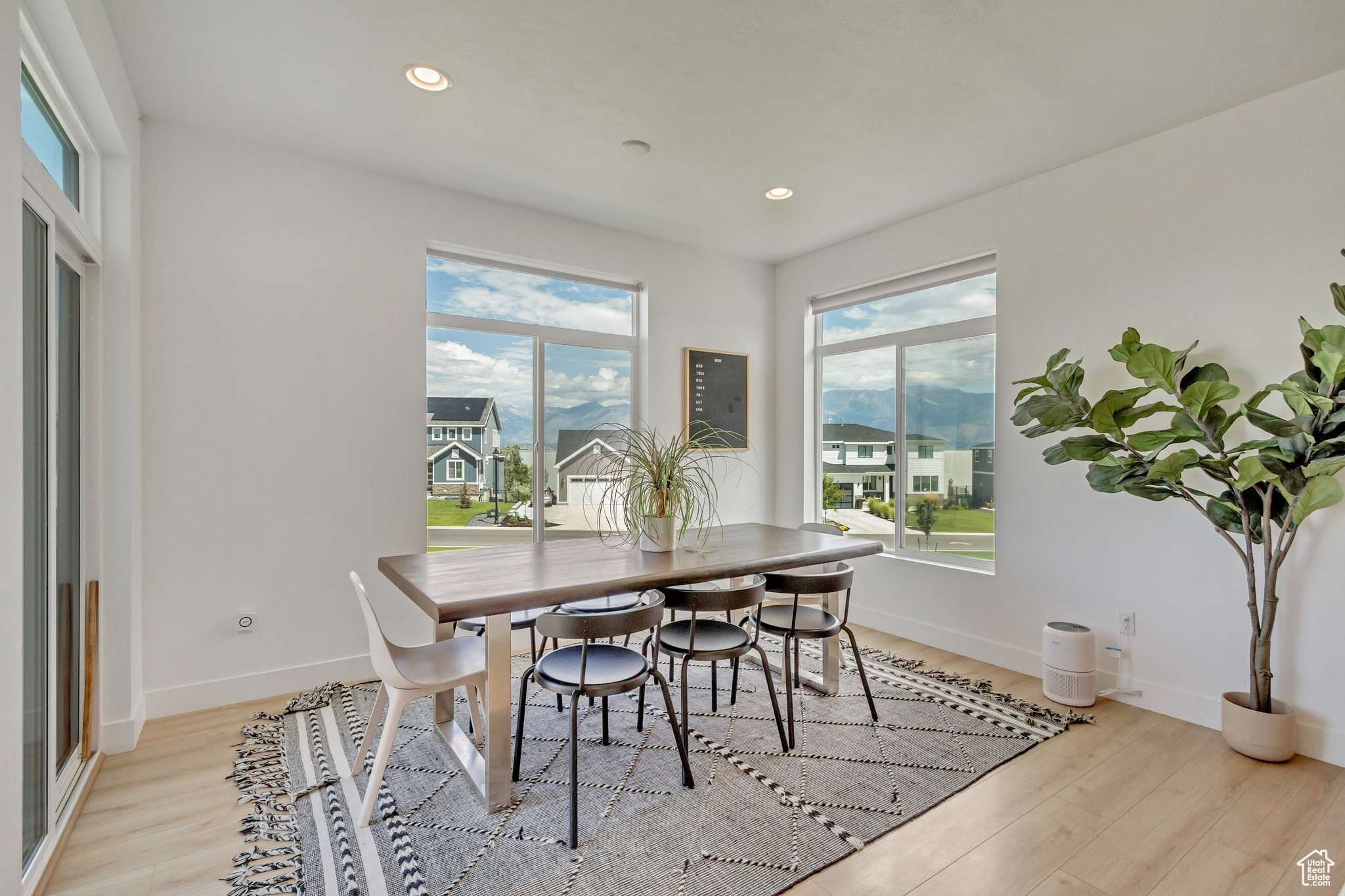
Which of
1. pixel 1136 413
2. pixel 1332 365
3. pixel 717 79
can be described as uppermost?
pixel 717 79

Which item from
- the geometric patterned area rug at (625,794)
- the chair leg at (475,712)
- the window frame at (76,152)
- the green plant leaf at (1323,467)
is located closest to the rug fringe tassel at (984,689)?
the geometric patterned area rug at (625,794)

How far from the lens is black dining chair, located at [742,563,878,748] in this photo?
105 inches

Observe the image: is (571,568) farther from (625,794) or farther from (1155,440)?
(1155,440)

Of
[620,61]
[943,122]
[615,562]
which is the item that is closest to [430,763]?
[615,562]

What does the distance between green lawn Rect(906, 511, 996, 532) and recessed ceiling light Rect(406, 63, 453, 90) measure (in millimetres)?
3446

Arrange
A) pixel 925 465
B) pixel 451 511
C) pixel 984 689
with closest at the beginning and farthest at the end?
pixel 984 689, pixel 451 511, pixel 925 465

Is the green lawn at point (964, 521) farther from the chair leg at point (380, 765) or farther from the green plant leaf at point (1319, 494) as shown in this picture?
the chair leg at point (380, 765)

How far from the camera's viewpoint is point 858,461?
4.55 m

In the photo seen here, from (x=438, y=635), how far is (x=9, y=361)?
163 cm

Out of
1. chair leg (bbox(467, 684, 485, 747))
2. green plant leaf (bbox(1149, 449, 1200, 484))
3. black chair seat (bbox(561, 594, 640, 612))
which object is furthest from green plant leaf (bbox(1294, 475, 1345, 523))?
chair leg (bbox(467, 684, 485, 747))

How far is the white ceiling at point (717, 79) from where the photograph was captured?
2.14m

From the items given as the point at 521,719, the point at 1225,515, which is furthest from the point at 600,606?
the point at 1225,515

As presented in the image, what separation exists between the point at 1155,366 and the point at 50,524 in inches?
155

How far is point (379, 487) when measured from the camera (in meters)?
3.37
